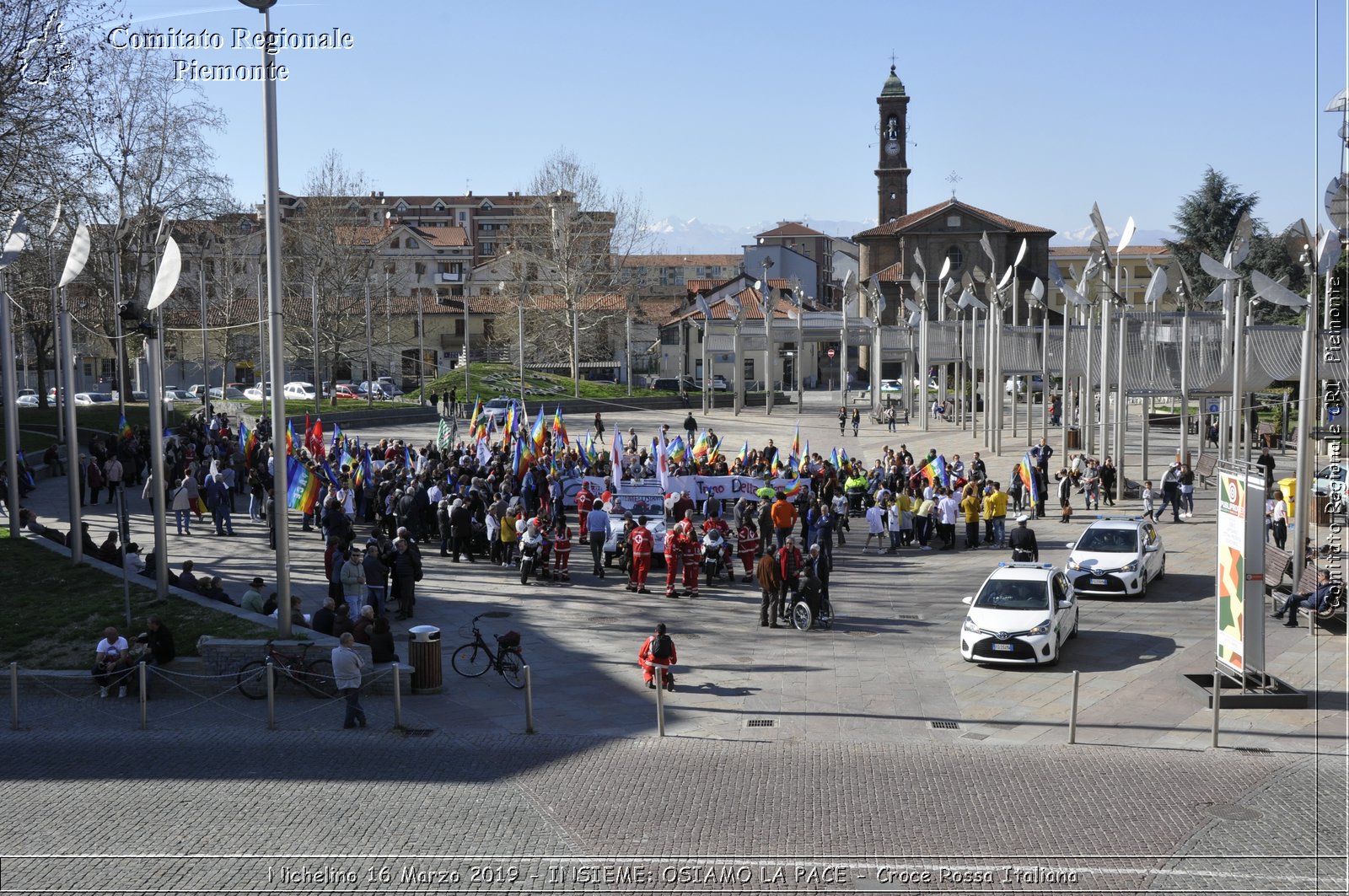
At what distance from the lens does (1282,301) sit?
2544 centimetres

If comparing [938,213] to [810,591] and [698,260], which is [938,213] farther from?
[810,591]

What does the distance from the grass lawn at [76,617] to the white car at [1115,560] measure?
44.8ft

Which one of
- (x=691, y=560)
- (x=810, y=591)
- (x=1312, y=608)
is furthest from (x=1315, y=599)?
(x=691, y=560)

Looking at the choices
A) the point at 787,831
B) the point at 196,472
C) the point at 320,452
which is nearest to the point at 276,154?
the point at 787,831

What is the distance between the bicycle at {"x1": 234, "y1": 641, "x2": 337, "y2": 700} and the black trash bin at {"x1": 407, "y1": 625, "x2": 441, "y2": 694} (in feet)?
3.33

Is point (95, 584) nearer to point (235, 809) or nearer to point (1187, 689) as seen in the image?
point (235, 809)

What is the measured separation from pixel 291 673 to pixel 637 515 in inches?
470

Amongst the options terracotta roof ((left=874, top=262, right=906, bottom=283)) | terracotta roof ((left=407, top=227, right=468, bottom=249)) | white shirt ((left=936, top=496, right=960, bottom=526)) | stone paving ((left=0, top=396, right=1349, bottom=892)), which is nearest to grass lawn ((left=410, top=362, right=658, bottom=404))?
terracotta roof ((left=874, top=262, right=906, bottom=283))

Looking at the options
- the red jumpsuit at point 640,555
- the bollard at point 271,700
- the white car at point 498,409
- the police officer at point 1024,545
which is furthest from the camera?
the white car at point 498,409

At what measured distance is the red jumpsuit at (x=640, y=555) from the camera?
2208 cm

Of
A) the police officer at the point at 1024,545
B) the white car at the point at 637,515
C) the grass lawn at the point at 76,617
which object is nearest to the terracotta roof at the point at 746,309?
the white car at the point at 637,515

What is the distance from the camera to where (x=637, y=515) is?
26578 millimetres

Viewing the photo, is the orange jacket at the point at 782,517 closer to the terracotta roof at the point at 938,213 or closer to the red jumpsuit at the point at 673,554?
the red jumpsuit at the point at 673,554

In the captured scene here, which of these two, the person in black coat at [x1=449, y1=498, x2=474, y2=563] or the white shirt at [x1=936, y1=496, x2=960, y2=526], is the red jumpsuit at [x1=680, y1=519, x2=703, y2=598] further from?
the white shirt at [x1=936, y1=496, x2=960, y2=526]
